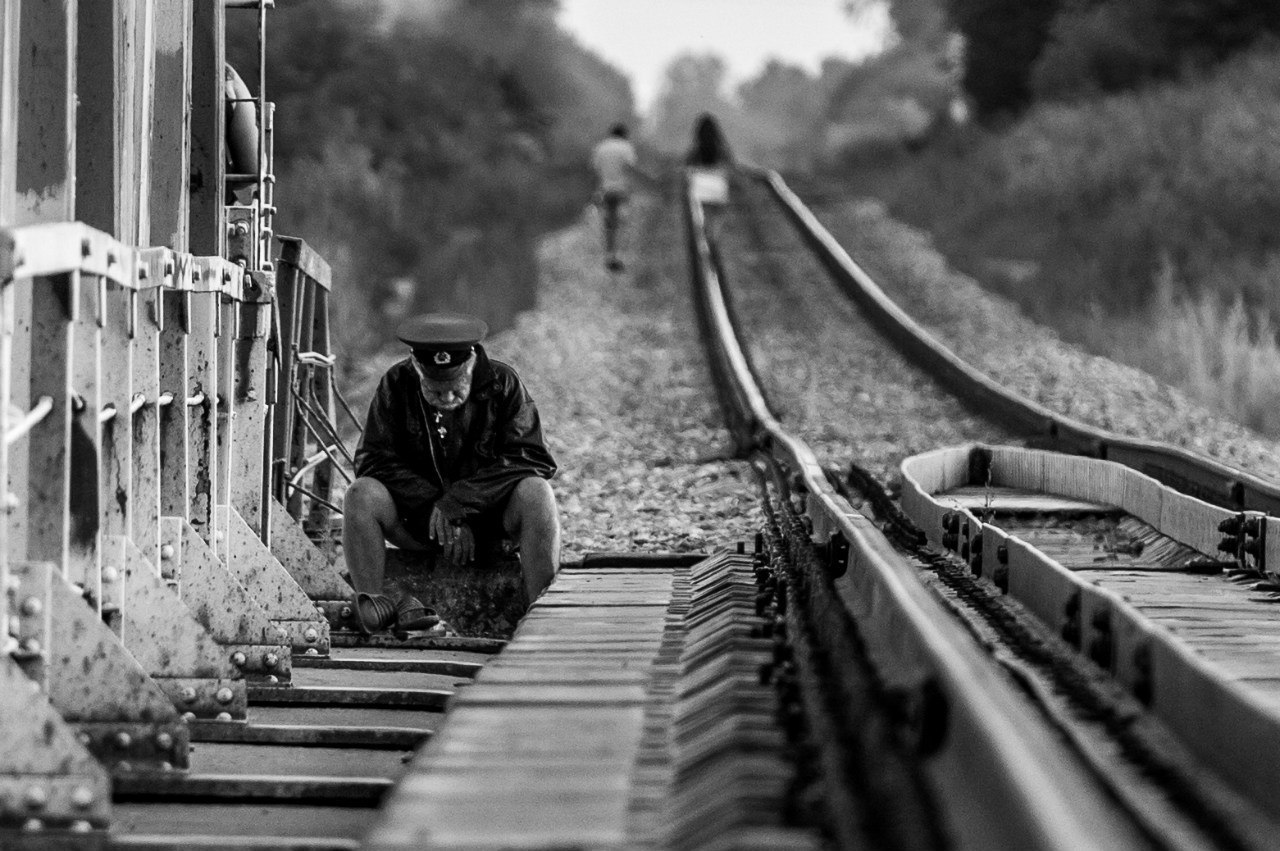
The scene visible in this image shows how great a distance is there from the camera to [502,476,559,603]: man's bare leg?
23.9ft

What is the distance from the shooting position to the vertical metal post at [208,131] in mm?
6789

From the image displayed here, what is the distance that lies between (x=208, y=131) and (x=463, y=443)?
1.55m

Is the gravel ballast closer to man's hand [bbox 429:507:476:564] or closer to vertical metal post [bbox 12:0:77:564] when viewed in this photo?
man's hand [bbox 429:507:476:564]

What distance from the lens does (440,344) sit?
23.0 ft

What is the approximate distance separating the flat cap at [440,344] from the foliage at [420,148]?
9.88 m

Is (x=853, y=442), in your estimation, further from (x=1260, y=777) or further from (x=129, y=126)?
(x=1260, y=777)

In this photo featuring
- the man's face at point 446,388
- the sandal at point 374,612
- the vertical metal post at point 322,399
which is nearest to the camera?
the sandal at point 374,612

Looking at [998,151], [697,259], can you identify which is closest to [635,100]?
[998,151]

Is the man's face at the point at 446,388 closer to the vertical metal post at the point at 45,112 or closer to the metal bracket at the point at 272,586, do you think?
the metal bracket at the point at 272,586

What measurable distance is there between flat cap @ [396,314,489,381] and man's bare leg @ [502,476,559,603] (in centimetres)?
56

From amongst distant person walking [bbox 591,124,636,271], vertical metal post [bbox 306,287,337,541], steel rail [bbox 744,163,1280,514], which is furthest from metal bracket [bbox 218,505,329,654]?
distant person walking [bbox 591,124,636,271]

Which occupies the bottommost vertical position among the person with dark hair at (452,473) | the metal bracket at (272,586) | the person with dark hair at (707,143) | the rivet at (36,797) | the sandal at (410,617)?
the rivet at (36,797)

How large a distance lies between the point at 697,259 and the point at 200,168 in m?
16.6

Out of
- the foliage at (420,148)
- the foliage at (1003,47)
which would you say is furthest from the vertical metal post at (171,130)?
the foliage at (1003,47)
